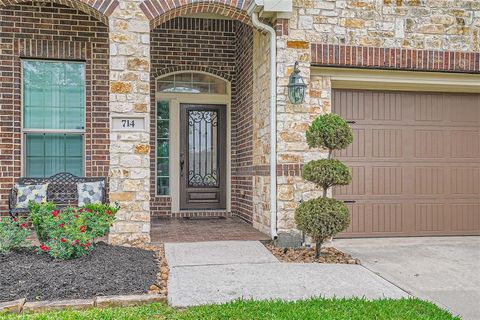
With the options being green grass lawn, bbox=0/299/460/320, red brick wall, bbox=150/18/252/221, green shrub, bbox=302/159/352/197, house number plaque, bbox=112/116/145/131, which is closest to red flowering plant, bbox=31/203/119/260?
green grass lawn, bbox=0/299/460/320

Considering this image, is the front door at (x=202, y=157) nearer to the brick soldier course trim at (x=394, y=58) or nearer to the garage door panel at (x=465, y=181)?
the brick soldier course trim at (x=394, y=58)

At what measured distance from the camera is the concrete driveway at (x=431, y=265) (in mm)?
4098

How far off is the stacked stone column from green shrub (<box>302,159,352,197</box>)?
6.89 ft

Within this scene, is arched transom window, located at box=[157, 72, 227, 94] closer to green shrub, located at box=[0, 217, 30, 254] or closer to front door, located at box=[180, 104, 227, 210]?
front door, located at box=[180, 104, 227, 210]

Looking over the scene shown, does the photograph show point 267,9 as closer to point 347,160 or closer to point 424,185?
point 347,160

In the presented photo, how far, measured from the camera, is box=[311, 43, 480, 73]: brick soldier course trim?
6.31 meters

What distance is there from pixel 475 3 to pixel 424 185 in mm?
2705

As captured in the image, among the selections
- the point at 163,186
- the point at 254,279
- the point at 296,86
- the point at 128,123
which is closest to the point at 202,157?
the point at 163,186

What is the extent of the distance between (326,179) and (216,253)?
1518 millimetres

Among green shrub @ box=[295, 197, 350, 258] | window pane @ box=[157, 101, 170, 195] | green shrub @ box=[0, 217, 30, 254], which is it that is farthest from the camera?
window pane @ box=[157, 101, 170, 195]

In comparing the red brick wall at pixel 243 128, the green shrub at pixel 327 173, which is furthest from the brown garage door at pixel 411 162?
the red brick wall at pixel 243 128

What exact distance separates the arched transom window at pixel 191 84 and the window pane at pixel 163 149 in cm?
32

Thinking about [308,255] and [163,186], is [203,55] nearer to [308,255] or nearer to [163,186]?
[163,186]

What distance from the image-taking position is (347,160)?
6.75 meters
